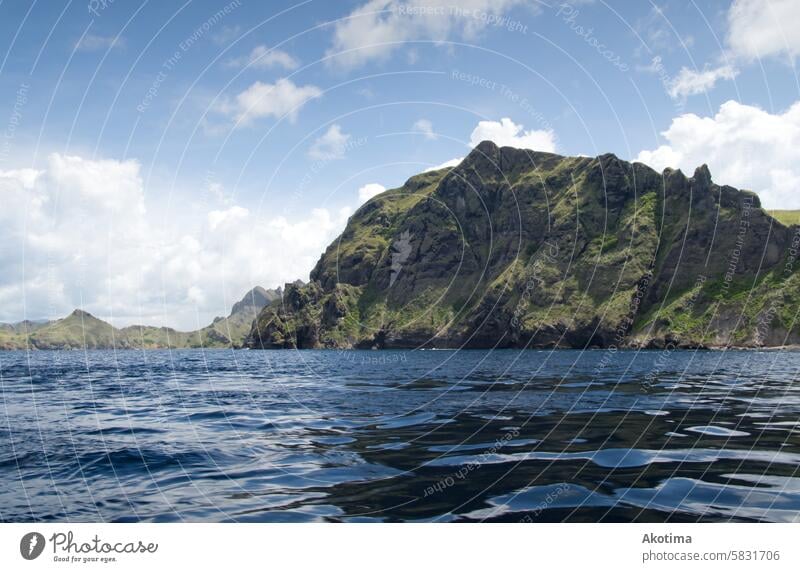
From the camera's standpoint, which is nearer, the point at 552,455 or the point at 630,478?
the point at 630,478

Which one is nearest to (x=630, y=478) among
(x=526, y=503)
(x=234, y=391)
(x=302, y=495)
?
(x=526, y=503)

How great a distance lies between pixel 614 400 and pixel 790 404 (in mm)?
9213

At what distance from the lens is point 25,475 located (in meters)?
14.1

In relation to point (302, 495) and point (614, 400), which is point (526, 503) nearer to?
point (302, 495)
